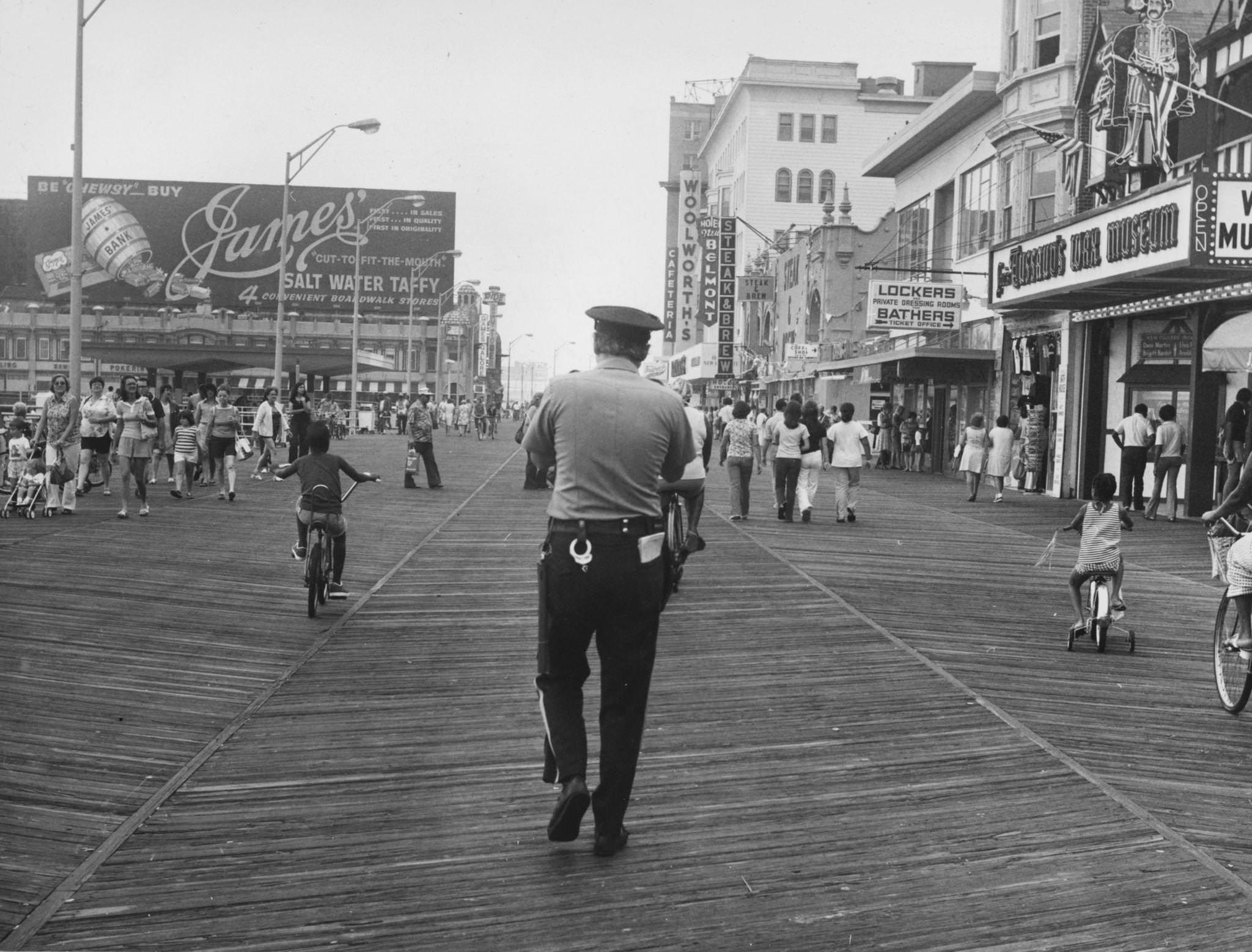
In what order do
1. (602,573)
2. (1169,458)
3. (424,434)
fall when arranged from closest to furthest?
1. (602,573)
2. (1169,458)
3. (424,434)

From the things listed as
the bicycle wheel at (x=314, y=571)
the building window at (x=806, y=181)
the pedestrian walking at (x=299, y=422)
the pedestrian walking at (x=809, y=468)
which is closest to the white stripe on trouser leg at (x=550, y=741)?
the bicycle wheel at (x=314, y=571)

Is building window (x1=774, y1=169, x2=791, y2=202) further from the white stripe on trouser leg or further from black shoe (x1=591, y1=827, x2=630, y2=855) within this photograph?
black shoe (x1=591, y1=827, x2=630, y2=855)

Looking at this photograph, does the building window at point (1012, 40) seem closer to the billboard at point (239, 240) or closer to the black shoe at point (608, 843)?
the black shoe at point (608, 843)

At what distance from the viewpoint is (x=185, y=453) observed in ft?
75.6

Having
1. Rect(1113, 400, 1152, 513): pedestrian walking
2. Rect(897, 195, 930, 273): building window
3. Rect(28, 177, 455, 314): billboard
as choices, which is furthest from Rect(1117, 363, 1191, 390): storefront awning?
Rect(28, 177, 455, 314): billboard

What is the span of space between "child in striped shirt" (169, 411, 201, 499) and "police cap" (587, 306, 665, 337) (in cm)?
1811

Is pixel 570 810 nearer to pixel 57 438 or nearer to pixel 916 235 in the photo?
pixel 57 438

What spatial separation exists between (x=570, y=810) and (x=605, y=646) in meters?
0.59

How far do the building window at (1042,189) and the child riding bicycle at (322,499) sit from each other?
23.9 meters

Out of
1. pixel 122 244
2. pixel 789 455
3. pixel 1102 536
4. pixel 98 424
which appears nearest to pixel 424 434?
pixel 98 424

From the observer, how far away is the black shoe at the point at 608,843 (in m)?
5.50

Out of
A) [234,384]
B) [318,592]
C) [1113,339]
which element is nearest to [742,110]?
[234,384]

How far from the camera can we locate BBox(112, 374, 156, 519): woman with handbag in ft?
63.4

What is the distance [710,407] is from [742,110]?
881 inches
